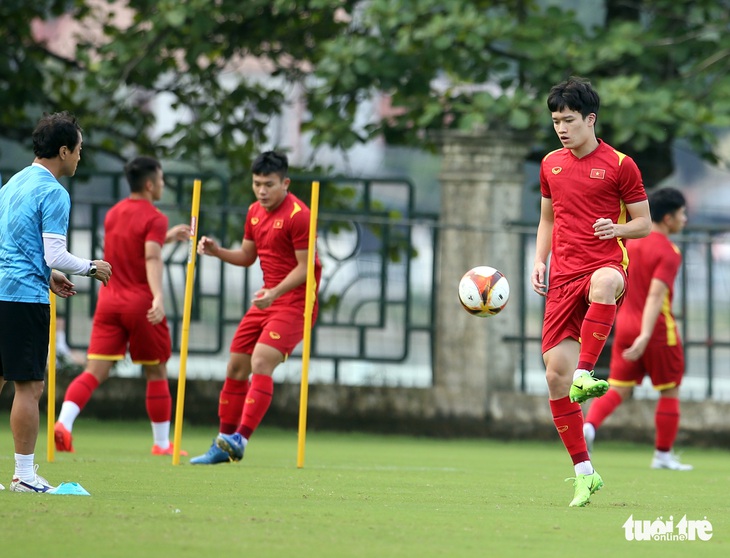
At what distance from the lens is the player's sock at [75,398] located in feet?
34.9

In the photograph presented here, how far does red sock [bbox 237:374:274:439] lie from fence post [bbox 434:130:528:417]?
15.3ft

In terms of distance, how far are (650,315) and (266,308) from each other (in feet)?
10.3

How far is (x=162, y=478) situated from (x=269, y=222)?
2.23m

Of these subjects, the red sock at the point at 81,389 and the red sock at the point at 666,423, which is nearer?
the red sock at the point at 81,389

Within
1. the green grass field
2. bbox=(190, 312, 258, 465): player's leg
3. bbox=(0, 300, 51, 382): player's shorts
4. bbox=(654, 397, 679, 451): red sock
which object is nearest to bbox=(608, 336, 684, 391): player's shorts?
bbox=(654, 397, 679, 451): red sock

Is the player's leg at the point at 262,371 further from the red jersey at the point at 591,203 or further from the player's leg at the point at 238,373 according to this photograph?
the red jersey at the point at 591,203

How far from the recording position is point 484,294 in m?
8.52

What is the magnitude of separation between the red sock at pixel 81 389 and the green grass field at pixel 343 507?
50 centimetres

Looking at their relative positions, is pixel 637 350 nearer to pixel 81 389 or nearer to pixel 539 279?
pixel 539 279

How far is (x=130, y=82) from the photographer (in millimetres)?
15508

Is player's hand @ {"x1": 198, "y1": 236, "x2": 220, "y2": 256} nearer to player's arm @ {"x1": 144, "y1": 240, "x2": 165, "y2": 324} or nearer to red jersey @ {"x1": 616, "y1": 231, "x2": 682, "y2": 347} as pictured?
player's arm @ {"x1": 144, "y1": 240, "x2": 165, "y2": 324}

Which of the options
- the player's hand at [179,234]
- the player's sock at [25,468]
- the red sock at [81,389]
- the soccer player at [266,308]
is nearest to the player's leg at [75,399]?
the red sock at [81,389]

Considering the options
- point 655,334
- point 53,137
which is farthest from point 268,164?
point 655,334

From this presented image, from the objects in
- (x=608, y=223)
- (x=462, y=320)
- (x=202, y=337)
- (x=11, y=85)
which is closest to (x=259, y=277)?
(x=202, y=337)
